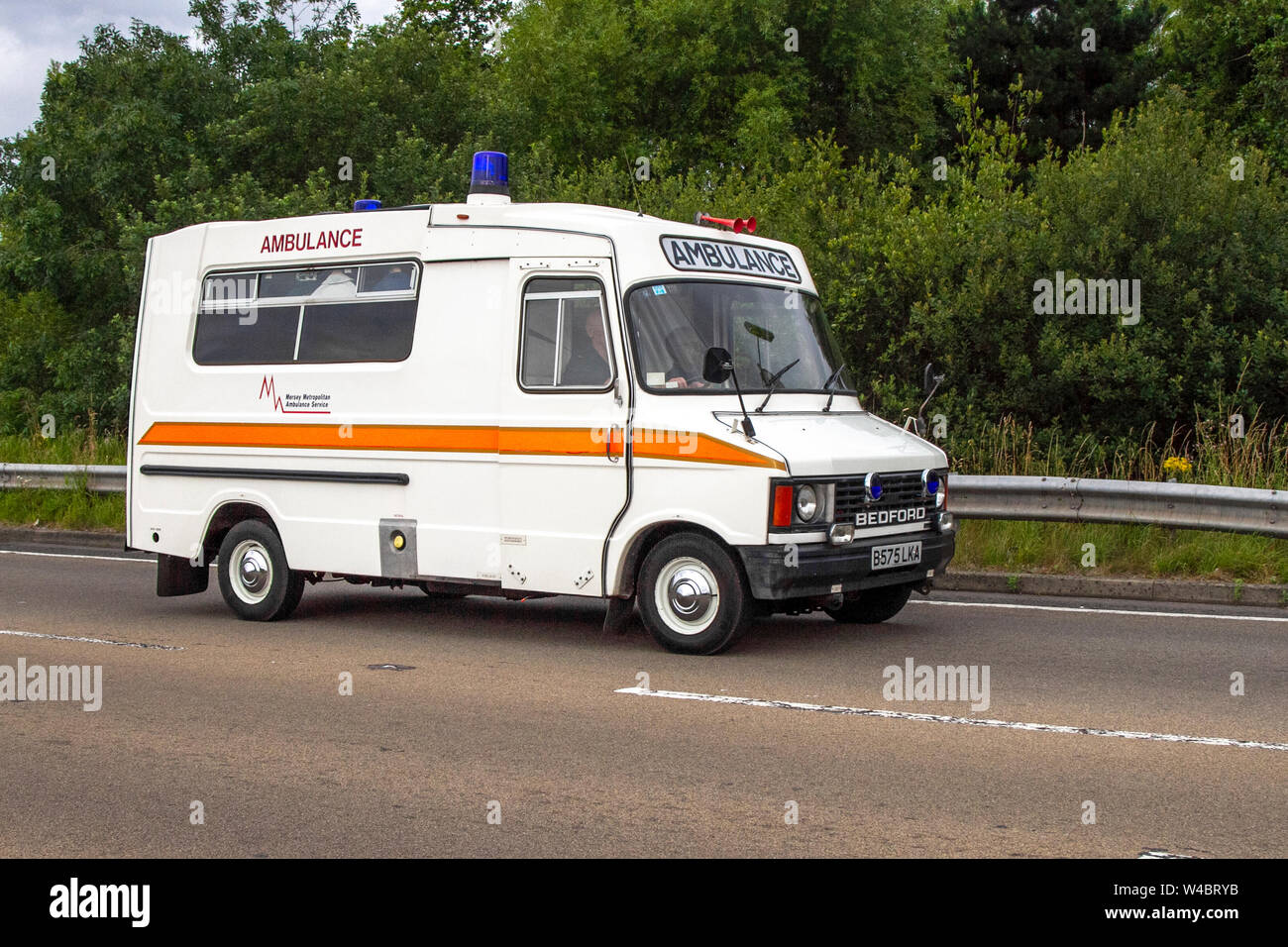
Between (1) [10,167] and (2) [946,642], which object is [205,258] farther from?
(1) [10,167]

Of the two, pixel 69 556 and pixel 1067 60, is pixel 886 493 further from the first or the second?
pixel 1067 60

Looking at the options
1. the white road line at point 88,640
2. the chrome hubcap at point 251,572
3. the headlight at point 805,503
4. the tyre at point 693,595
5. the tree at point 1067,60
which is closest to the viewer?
the headlight at point 805,503

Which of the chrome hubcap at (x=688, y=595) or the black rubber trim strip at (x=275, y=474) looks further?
A: the black rubber trim strip at (x=275, y=474)

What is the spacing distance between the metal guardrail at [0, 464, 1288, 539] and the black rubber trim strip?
556 centimetres

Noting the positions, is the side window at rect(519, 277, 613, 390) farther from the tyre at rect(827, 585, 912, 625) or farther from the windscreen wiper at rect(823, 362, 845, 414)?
the tyre at rect(827, 585, 912, 625)

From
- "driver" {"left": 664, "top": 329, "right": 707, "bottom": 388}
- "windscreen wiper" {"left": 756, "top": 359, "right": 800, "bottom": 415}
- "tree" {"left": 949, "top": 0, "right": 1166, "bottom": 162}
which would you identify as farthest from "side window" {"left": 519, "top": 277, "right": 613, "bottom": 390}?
"tree" {"left": 949, "top": 0, "right": 1166, "bottom": 162}

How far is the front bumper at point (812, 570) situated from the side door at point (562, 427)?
1060 millimetres

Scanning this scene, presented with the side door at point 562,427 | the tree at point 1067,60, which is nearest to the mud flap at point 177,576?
the side door at point 562,427

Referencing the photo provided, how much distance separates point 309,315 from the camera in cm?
1080

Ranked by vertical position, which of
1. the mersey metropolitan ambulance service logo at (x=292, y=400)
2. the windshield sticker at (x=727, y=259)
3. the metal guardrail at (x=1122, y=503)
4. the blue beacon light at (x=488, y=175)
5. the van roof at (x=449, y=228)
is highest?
the blue beacon light at (x=488, y=175)

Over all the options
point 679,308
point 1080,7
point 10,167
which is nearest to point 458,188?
point 10,167

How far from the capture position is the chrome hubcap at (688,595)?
29.4 ft

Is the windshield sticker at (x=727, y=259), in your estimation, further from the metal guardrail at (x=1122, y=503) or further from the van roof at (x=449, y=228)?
the metal guardrail at (x=1122, y=503)

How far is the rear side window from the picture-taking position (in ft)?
33.7
